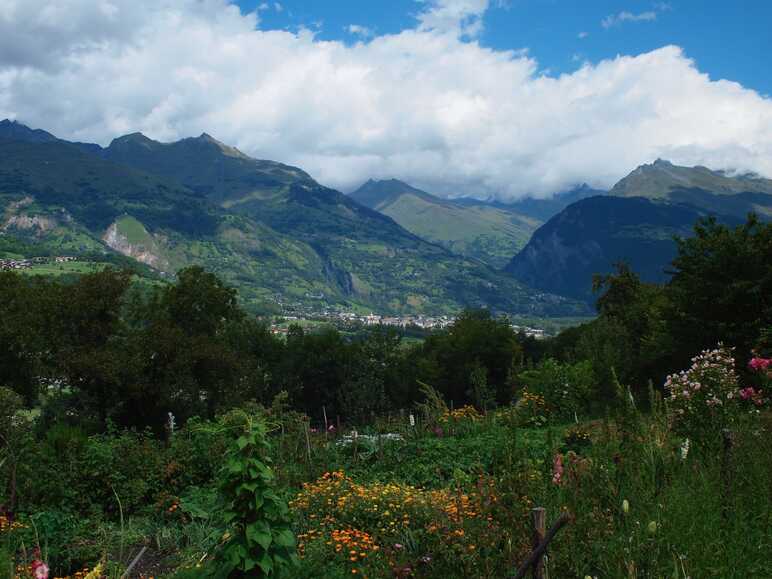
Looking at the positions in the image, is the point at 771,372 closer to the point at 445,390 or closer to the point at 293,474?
the point at 293,474

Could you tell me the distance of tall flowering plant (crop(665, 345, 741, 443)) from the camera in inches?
250

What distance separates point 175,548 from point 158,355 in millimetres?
19812

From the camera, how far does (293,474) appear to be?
10.5 metres

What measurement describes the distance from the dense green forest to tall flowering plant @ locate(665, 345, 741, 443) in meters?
0.04

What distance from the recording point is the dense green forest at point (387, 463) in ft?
14.8

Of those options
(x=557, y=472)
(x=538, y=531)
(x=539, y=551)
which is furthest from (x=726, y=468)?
(x=539, y=551)

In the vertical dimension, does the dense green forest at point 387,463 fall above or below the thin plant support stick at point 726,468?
below

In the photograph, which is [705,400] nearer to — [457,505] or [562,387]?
[457,505]

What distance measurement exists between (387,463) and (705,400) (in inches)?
217

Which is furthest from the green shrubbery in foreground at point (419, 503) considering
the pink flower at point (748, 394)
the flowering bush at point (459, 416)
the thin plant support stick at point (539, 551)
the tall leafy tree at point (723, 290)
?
the tall leafy tree at point (723, 290)

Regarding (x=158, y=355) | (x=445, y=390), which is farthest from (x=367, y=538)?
(x=445, y=390)

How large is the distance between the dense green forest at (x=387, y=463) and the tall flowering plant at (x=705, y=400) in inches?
1.8

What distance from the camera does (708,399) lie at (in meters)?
7.78

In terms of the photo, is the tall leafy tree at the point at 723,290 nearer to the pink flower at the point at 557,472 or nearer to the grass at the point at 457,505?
the grass at the point at 457,505
